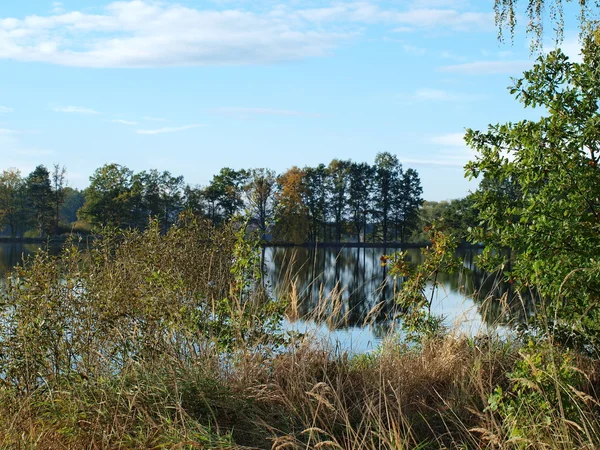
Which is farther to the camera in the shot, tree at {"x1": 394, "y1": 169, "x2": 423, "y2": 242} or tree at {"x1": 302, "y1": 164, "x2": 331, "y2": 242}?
tree at {"x1": 394, "y1": 169, "x2": 423, "y2": 242}

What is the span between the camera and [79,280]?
18.7 feet

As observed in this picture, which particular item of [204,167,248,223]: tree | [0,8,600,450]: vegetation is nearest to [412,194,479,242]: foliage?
[204,167,248,223]: tree

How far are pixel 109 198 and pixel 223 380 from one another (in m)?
45.0

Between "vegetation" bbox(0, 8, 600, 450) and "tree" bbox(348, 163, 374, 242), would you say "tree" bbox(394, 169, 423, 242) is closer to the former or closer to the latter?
"tree" bbox(348, 163, 374, 242)

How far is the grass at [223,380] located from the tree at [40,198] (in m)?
48.2

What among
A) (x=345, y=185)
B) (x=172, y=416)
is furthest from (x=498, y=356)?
(x=345, y=185)

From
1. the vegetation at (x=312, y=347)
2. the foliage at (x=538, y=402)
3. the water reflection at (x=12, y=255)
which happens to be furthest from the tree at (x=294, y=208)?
the foliage at (x=538, y=402)

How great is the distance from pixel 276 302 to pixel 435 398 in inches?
73.5

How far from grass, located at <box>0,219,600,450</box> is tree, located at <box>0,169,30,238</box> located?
170 feet

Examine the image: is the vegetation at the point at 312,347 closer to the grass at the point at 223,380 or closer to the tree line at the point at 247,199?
the grass at the point at 223,380

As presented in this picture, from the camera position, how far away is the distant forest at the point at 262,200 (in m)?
49.7

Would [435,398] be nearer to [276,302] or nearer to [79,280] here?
[276,302]

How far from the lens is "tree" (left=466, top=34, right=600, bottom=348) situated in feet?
18.1

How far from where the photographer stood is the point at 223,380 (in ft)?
17.1
